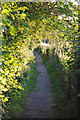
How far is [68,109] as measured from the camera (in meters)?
4.85

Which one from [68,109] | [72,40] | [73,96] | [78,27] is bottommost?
[68,109]

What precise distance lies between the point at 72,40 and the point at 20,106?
287 cm

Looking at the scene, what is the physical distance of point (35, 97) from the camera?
6.48m

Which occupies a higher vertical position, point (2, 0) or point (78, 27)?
point (2, 0)

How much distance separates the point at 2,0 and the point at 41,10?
1.94 metres

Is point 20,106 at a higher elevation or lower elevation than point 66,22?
lower

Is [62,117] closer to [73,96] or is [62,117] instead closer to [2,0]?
[73,96]

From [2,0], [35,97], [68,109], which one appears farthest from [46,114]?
[2,0]

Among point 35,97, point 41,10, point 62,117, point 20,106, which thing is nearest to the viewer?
point 41,10

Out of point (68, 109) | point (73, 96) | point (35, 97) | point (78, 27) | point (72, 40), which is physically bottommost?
point (35, 97)

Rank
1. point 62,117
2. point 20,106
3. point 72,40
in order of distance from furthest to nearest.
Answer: point 20,106 < point 62,117 < point 72,40

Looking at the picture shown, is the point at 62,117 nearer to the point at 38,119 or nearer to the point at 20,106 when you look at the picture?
the point at 38,119

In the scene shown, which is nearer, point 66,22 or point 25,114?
point 66,22

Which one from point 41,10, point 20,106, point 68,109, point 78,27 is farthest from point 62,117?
point 41,10
